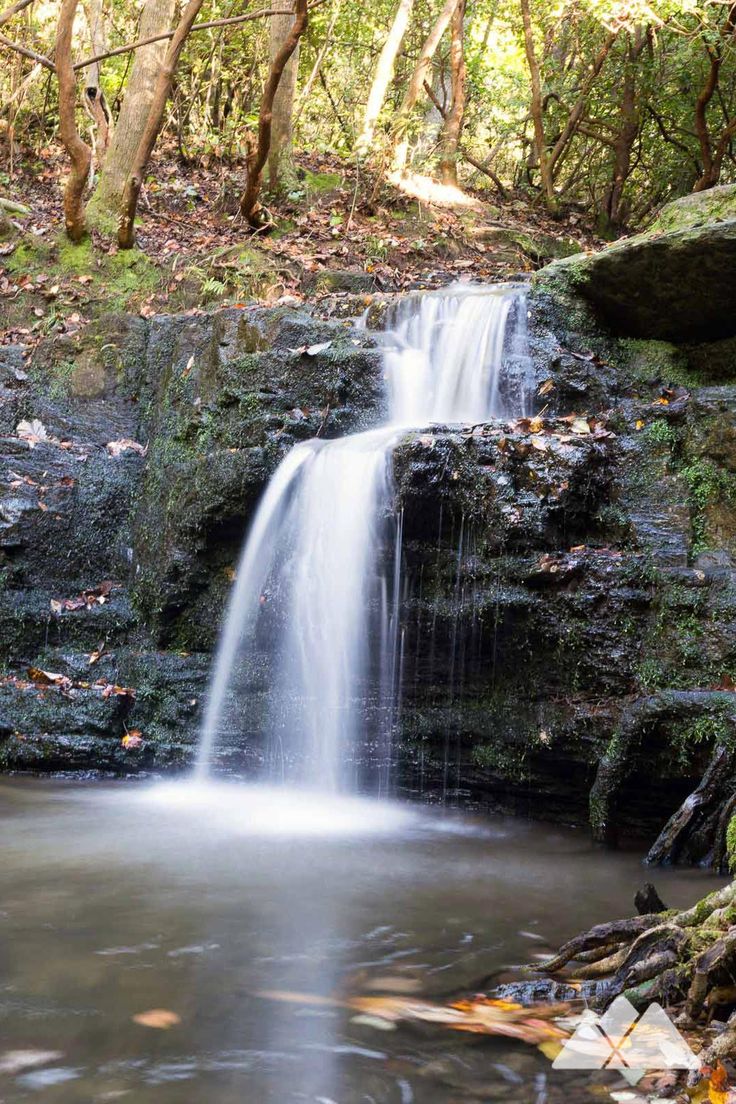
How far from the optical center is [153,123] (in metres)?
11.0

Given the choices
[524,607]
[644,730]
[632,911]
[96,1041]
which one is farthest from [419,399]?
[96,1041]

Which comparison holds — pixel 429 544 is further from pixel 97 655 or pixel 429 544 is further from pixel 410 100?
pixel 410 100

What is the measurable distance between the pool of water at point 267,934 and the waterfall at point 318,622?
557 millimetres

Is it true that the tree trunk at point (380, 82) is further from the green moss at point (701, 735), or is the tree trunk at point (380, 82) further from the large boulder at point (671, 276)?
the green moss at point (701, 735)

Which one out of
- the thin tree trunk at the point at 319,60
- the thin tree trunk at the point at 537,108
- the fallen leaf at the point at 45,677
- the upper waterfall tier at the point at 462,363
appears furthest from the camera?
the thin tree trunk at the point at 319,60

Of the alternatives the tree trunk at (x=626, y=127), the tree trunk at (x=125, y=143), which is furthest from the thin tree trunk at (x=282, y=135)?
the tree trunk at (x=626, y=127)

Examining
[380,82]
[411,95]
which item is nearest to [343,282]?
[411,95]

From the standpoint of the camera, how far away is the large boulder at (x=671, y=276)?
7.43 m

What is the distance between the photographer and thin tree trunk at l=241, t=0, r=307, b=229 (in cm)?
1034

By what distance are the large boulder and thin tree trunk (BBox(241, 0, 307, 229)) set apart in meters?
4.22

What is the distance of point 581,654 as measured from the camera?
6098mm

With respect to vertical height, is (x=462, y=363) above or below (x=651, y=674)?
above

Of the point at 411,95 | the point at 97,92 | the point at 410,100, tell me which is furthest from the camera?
the point at 411,95

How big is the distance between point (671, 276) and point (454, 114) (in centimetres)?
877
